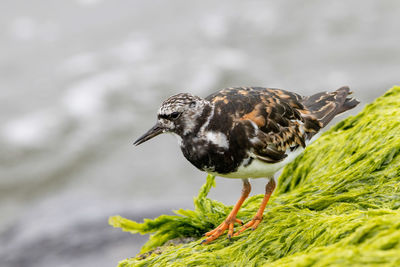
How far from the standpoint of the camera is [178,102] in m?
3.26

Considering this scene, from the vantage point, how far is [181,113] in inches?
129

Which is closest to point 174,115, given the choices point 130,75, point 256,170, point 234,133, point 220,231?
point 234,133

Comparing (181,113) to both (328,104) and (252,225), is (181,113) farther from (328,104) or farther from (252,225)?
(328,104)

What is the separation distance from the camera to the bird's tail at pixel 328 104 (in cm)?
394

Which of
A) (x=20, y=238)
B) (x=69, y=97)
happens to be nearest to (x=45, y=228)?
(x=20, y=238)

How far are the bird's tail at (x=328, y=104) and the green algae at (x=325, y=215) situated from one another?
0.18m

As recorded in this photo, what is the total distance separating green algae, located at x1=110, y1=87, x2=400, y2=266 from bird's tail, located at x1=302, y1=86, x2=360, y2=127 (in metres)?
0.18

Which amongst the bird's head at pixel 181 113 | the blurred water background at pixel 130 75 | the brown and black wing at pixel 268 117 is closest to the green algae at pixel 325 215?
the brown and black wing at pixel 268 117

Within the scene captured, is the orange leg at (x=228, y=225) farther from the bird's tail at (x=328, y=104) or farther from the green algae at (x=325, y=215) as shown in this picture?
the bird's tail at (x=328, y=104)

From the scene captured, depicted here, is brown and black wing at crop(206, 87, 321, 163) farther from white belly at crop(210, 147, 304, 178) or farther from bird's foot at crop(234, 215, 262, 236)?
bird's foot at crop(234, 215, 262, 236)

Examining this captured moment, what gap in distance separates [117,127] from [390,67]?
A: 21.1 ft

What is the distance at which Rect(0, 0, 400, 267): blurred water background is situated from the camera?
8883 millimetres

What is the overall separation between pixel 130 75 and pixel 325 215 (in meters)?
9.82

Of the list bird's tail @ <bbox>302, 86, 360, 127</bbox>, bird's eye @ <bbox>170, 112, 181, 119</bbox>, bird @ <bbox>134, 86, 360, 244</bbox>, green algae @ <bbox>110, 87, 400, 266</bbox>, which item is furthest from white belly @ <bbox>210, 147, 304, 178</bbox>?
bird's tail @ <bbox>302, 86, 360, 127</bbox>
